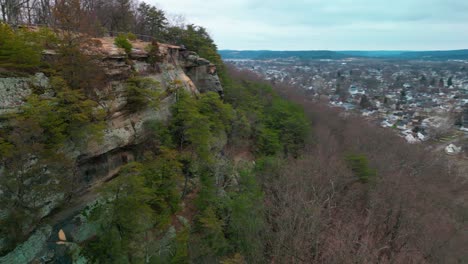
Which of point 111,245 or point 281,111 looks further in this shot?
point 281,111

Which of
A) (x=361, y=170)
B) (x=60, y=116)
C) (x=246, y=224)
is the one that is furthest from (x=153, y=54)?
(x=361, y=170)

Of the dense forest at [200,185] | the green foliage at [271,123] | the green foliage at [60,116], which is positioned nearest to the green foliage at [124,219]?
the dense forest at [200,185]

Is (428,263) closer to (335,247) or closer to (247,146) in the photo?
(335,247)

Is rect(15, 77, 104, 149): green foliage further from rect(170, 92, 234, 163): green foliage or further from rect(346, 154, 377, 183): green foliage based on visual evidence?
rect(346, 154, 377, 183): green foliage

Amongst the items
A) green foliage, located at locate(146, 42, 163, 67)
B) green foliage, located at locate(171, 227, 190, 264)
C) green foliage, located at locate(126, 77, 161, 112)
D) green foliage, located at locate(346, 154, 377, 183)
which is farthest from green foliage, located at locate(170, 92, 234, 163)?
green foliage, located at locate(346, 154, 377, 183)

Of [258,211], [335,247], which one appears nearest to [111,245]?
[258,211]

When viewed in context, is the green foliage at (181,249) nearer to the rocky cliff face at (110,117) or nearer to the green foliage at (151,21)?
the rocky cliff face at (110,117)
